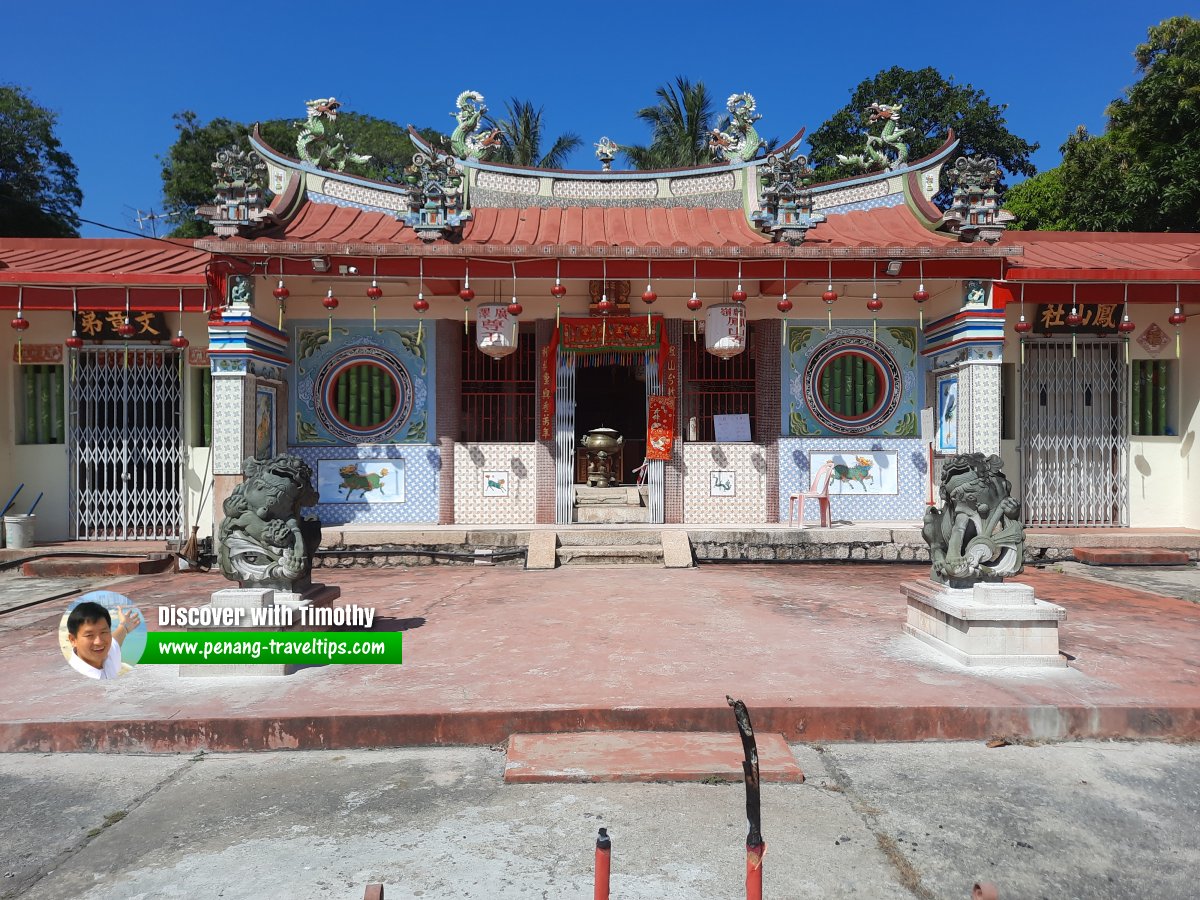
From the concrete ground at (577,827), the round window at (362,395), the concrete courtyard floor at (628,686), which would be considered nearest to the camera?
the concrete ground at (577,827)

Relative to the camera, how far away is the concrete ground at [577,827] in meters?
2.80

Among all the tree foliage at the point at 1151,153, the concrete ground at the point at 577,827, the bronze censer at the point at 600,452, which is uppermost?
the tree foliage at the point at 1151,153

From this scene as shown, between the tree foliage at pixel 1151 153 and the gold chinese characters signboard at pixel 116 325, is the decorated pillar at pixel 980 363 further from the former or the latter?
the gold chinese characters signboard at pixel 116 325

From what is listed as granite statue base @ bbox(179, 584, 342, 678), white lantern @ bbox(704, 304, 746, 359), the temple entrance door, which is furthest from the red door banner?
granite statue base @ bbox(179, 584, 342, 678)

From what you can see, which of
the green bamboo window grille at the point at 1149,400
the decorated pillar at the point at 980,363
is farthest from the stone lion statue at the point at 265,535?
the green bamboo window grille at the point at 1149,400

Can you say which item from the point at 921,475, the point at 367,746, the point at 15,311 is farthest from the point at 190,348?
the point at 921,475

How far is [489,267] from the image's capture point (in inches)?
380

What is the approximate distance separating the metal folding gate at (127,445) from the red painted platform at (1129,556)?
12096 millimetres

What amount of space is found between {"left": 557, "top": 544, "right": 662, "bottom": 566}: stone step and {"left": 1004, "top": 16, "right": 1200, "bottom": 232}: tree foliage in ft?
43.9

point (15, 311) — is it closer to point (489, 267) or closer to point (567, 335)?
point (489, 267)

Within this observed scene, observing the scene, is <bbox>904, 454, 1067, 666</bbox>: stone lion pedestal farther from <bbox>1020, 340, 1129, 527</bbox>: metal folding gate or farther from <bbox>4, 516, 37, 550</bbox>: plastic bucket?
<bbox>4, 516, 37, 550</bbox>: plastic bucket

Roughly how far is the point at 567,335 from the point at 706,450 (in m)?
2.56

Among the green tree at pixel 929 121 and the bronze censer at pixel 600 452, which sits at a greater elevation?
the green tree at pixel 929 121

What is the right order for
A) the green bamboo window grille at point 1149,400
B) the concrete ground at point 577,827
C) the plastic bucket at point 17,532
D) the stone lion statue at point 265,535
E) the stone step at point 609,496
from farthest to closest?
the stone step at point 609,496 → the green bamboo window grille at point 1149,400 → the plastic bucket at point 17,532 → the stone lion statue at point 265,535 → the concrete ground at point 577,827
